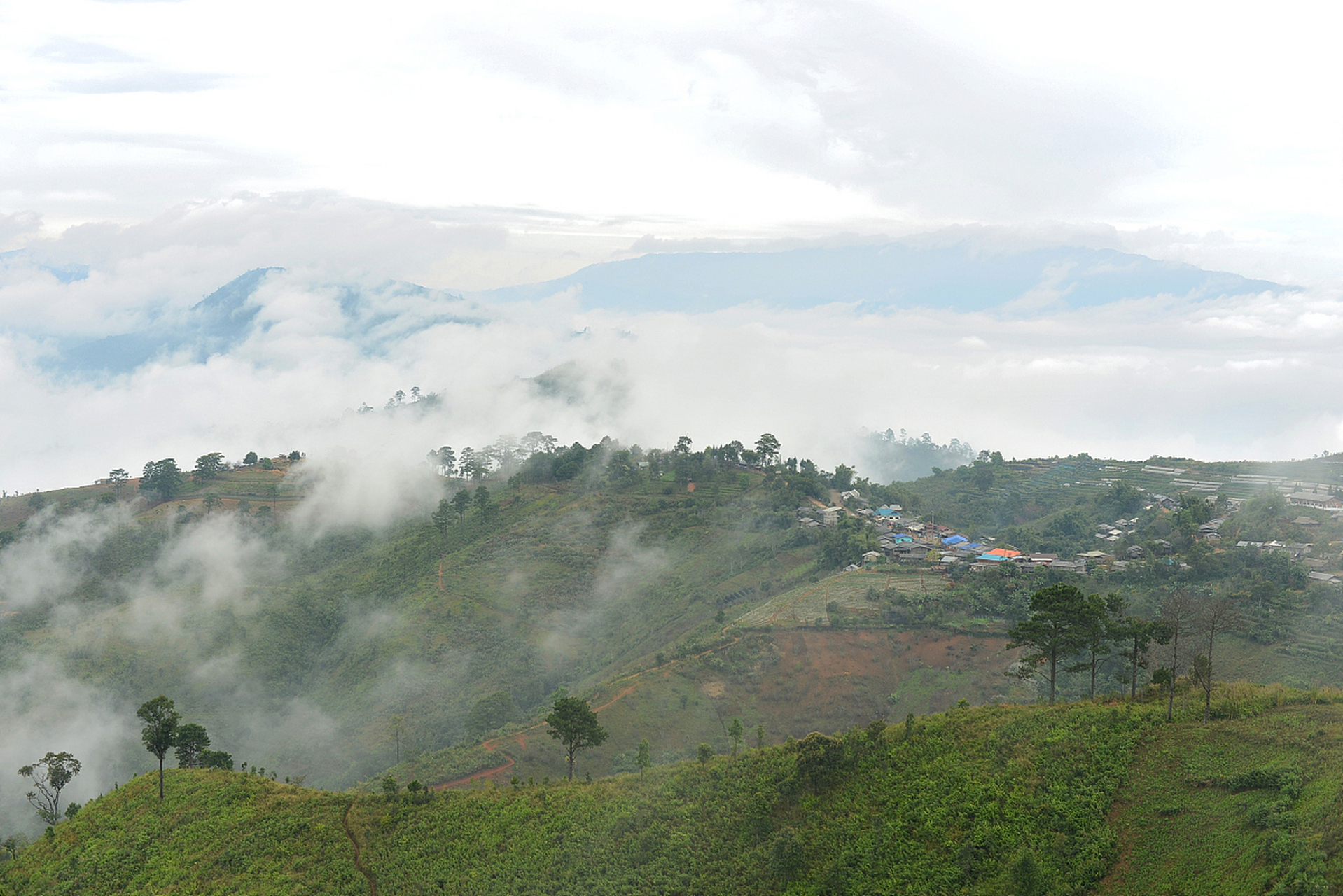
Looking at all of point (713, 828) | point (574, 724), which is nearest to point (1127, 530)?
point (574, 724)

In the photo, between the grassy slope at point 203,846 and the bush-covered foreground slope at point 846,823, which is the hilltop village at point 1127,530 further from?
the grassy slope at point 203,846

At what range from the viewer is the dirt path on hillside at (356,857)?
1254 inches

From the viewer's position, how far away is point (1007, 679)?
57281 millimetres

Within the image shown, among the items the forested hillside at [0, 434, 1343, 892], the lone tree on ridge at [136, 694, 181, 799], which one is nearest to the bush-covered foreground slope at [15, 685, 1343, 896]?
the forested hillside at [0, 434, 1343, 892]

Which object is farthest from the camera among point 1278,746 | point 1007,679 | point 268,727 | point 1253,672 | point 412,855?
point 268,727

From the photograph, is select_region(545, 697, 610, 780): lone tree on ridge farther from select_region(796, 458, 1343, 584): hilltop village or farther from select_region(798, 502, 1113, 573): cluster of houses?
select_region(798, 502, 1113, 573): cluster of houses

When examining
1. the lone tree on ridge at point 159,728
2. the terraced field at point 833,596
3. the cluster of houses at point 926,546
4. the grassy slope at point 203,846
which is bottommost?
the grassy slope at point 203,846

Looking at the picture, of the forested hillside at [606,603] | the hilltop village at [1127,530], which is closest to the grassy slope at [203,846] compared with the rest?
the forested hillside at [606,603]

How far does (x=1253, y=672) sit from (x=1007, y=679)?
1548 centimetres

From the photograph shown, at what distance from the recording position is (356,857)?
33531mm

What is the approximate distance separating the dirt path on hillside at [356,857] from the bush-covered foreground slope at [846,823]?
0.10 m

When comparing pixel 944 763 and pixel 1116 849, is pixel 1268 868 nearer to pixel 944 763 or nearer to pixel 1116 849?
pixel 1116 849

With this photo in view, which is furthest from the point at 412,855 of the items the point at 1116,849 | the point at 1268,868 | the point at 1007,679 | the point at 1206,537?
the point at 1206,537

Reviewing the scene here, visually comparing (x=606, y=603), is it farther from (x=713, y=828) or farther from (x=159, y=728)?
(x=713, y=828)
